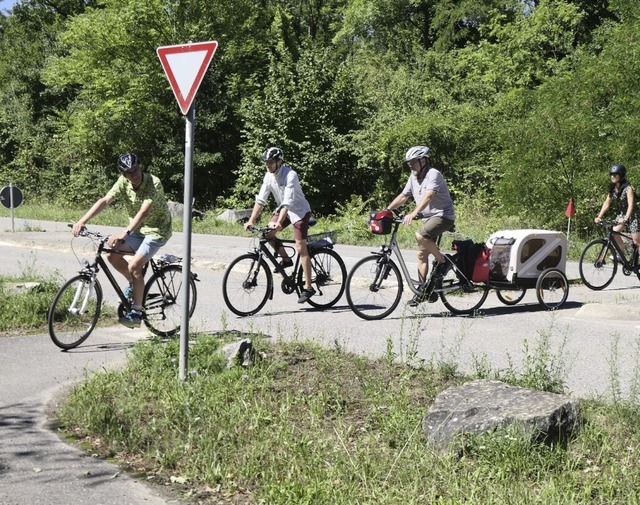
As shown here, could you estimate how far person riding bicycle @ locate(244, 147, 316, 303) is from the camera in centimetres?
969

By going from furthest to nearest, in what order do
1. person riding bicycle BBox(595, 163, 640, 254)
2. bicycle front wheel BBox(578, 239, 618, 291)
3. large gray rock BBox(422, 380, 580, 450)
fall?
bicycle front wheel BBox(578, 239, 618, 291), person riding bicycle BBox(595, 163, 640, 254), large gray rock BBox(422, 380, 580, 450)

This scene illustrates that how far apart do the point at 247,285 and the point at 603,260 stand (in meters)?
Answer: 6.06

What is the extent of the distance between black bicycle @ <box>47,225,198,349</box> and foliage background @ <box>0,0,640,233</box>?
654 inches

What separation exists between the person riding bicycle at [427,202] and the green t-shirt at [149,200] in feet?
8.84

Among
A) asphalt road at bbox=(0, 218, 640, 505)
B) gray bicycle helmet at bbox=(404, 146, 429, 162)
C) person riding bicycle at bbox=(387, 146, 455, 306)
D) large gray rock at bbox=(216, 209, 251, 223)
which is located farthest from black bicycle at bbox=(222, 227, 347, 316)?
large gray rock at bbox=(216, 209, 251, 223)

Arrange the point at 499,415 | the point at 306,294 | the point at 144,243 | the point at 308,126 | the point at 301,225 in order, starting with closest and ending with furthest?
the point at 499,415, the point at 144,243, the point at 301,225, the point at 306,294, the point at 308,126

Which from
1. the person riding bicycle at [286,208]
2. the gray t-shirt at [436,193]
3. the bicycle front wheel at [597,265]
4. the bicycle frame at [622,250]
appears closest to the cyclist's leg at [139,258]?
the person riding bicycle at [286,208]

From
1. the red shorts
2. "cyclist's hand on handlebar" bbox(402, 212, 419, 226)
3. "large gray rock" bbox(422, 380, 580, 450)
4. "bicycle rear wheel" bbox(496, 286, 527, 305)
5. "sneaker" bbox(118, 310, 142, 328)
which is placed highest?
"cyclist's hand on handlebar" bbox(402, 212, 419, 226)

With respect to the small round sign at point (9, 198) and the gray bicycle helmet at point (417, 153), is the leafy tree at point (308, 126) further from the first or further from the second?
the gray bicycle helmet at point (417, 153)

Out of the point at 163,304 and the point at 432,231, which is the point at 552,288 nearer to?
the point at 432,231

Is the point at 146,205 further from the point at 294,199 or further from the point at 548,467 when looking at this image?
the point at 548,467

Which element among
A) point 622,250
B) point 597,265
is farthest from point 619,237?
A: point 597,265

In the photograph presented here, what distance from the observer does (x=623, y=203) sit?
13.0 m

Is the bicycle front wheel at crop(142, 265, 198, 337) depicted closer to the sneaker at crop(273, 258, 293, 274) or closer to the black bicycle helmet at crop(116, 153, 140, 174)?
the black bicycle helmet at crop(116, 153, 140, 174)
